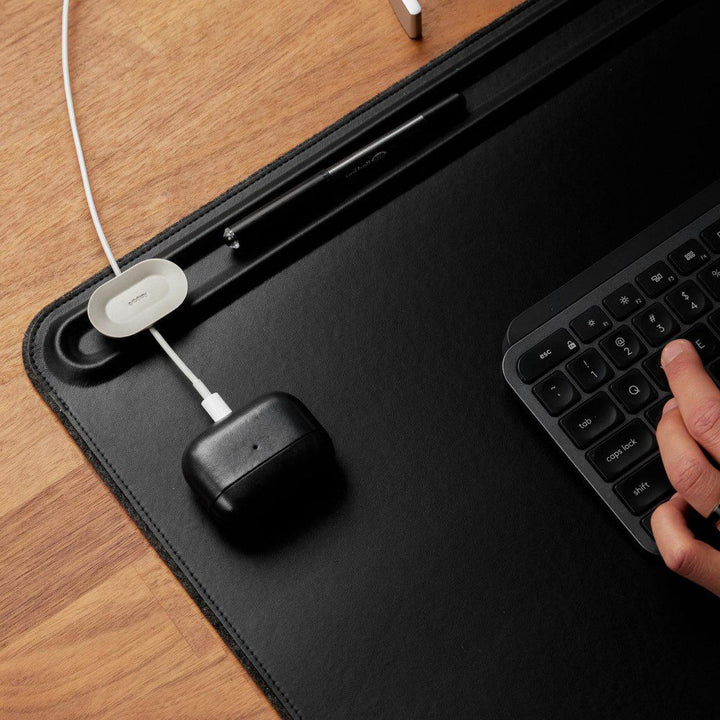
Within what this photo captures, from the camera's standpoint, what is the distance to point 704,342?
51cm

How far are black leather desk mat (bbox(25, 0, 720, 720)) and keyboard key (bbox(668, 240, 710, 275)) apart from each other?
42mm

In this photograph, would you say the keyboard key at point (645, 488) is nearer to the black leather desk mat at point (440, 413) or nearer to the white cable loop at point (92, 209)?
the black leather desk mat at point (440, 413)

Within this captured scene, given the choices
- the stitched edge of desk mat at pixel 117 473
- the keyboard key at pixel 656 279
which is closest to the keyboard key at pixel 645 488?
the keyboard key at pixel 656 279

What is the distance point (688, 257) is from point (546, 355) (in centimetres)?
12

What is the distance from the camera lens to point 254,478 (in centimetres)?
47

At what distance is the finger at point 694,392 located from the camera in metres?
0.48

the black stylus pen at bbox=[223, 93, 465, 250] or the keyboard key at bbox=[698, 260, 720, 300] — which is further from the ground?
the black stylus pen at bbox=[223, 93, 465, 250]

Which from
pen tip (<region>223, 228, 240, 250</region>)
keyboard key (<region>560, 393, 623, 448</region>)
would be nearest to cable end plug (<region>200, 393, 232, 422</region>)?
pen tip (<region>223, 228, 240, 250</region>)

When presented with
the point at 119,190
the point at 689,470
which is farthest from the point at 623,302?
the point at 119,190

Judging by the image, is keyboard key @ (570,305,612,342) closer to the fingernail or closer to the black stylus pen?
the fingernail

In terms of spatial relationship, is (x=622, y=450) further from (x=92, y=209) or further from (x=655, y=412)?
(x=92, y=209)

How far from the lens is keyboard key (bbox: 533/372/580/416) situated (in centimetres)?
49

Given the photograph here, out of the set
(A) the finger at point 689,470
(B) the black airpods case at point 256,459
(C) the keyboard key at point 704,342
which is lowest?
(A) the finger at point 689,470

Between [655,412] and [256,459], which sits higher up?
[256,459]
